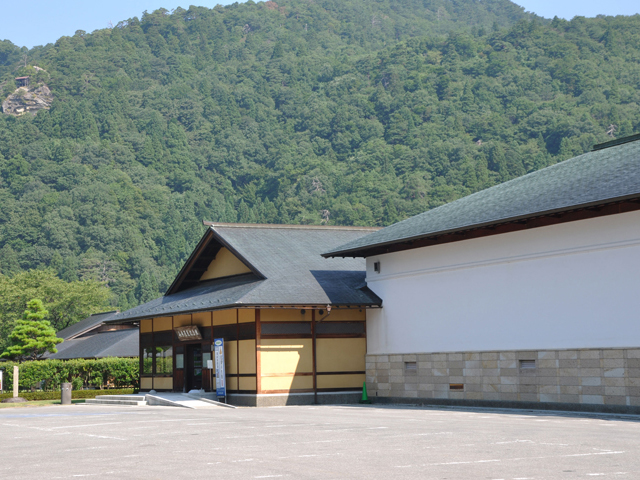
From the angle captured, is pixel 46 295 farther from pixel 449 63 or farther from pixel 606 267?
pixel 449 63

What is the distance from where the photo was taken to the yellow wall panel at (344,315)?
29469 millimetres

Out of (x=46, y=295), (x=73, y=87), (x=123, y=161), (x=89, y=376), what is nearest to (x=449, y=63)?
(x=123, y=161)

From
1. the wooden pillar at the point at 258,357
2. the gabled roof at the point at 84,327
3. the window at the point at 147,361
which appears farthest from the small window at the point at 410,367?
the gabled roof at the point at 84,327

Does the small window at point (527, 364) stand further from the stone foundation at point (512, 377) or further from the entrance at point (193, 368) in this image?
the entrance at point (193, 368)

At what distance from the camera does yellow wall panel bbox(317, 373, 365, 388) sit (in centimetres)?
2922

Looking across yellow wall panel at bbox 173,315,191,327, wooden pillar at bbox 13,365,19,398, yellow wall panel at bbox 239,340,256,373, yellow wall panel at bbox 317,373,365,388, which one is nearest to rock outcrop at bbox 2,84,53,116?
wooden pillar at bbox 13,365,19,398

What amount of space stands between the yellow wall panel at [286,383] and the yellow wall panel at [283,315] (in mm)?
1997

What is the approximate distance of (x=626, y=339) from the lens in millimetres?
21156

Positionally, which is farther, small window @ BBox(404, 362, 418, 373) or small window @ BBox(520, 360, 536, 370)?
small window @ BBox(404, 362, 418, 373)

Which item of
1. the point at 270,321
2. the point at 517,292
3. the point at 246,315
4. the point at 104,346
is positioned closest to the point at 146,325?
the point at 246,315

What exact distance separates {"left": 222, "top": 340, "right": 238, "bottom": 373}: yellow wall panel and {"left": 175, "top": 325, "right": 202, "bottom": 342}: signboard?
207 centimetres

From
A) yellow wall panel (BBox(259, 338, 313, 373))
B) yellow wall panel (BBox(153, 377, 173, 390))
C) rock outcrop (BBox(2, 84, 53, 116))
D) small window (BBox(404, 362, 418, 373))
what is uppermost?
rock outcrop (BBox(2, 84, 53, 116))

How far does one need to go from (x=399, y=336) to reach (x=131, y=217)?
12381cm

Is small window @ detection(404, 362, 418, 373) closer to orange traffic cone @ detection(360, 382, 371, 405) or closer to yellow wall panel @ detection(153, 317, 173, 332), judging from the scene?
orange traffic cone @ detection(360, 382, 371, 405)
